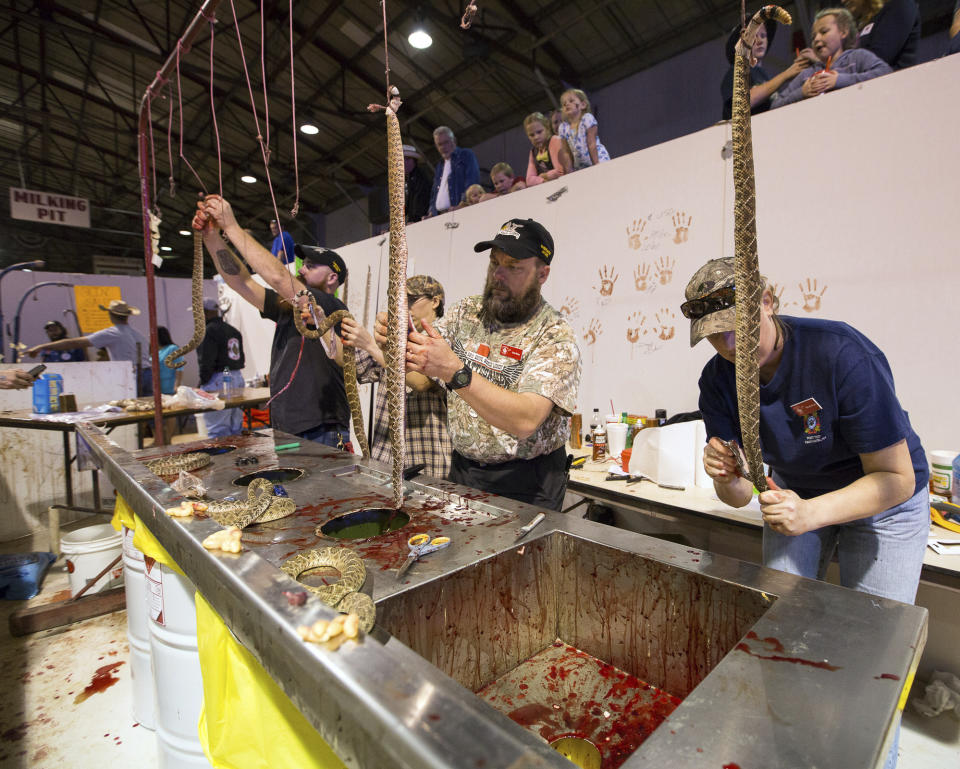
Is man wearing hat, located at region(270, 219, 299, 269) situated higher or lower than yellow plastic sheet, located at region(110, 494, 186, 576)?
higher

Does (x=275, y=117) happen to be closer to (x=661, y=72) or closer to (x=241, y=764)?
(x=661, y=72)

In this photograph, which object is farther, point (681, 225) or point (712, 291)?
point (681, 225)

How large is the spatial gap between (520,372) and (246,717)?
123cm

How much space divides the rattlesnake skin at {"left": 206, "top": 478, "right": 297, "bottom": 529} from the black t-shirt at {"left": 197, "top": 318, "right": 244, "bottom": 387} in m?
5.05

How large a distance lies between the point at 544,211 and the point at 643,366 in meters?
1.64

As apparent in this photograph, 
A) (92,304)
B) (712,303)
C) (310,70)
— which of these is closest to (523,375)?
(712,303)

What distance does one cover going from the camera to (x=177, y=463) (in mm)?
1761

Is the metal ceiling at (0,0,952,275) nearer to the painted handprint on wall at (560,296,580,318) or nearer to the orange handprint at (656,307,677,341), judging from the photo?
the painted handprint on wall at (560,296,580,318)

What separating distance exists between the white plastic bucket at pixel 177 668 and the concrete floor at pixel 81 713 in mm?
800

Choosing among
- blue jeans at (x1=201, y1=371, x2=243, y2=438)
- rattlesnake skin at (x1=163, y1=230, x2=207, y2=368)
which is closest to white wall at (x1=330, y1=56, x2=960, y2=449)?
rattlesnake skin at (x1=163, y1=230, x2=207, y2=368)

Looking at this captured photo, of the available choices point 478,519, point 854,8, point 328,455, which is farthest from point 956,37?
point 328,455

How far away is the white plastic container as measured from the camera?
2213 mm

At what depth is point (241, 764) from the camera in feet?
2.97

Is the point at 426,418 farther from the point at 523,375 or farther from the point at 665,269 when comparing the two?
the point at 665,269
